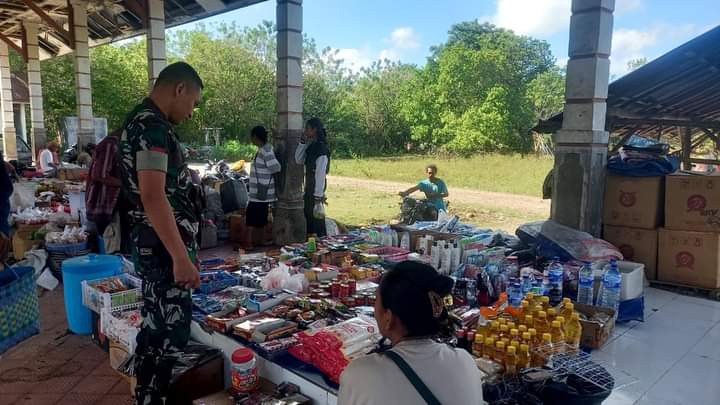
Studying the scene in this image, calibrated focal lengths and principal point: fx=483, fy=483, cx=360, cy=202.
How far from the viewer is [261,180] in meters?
6.63

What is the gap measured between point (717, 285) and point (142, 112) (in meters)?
5.26

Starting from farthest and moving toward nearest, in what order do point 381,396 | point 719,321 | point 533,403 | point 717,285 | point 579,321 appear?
1. point 717,285
2. point 719,321
3. point 579,321
4. point 533,403
5. point 381,396

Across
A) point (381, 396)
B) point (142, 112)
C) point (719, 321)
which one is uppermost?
point (142, 112)

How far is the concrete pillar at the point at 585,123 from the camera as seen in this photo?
4754 mm

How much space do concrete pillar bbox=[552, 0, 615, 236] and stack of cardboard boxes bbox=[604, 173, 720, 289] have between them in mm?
278

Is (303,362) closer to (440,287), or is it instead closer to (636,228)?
(440,287)

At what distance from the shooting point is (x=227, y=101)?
30.8 metres

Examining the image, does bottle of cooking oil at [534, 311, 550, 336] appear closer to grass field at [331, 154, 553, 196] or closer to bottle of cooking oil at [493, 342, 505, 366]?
bottle of cooking oil at [493, 342, 505, 366]

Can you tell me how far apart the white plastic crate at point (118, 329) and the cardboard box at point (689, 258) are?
4937mm

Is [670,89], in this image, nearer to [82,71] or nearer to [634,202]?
[634,202]

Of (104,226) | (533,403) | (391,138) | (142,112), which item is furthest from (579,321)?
(391,138)

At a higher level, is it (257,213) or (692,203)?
(692,203)

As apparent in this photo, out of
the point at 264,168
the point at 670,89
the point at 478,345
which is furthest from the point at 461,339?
the point at 670,89

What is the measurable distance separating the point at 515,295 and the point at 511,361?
1.14 meters
